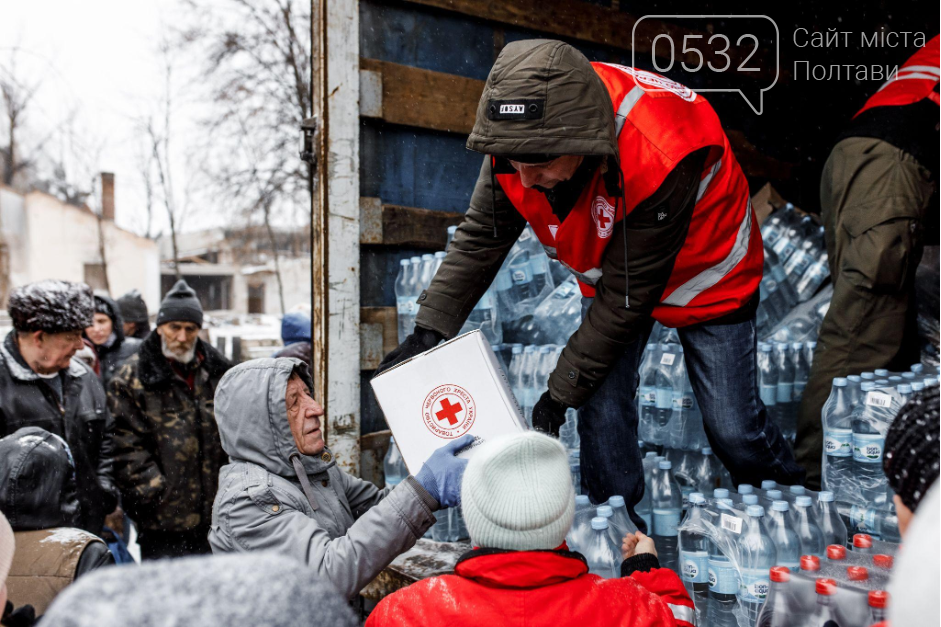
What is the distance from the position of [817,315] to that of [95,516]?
4.44 m

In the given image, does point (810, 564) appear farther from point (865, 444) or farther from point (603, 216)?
point (603, 216)

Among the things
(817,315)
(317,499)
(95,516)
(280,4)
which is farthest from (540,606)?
(280,4)

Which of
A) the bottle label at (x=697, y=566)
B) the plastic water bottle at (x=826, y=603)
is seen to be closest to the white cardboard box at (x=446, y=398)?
the bottle label at (x=697, y=566)

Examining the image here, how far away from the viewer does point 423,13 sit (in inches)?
166

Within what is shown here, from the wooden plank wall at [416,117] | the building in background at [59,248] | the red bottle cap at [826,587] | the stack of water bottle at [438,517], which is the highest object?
the building in background at [59,248]

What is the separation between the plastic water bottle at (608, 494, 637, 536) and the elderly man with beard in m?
2.36

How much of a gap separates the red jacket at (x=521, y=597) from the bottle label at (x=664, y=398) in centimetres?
200

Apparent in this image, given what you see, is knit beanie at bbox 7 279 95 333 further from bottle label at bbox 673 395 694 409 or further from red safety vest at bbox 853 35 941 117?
red safety vest at bbox 853 35 941 117

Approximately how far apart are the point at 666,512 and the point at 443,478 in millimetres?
1575

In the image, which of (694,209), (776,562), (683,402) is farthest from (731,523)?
(683,402)

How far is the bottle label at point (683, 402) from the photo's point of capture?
385 cm

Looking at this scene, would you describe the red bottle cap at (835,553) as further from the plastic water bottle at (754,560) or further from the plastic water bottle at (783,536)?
the plastic water bottle at (783,536)

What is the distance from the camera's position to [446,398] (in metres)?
2.77

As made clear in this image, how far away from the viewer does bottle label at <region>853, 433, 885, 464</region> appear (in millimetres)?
2828
